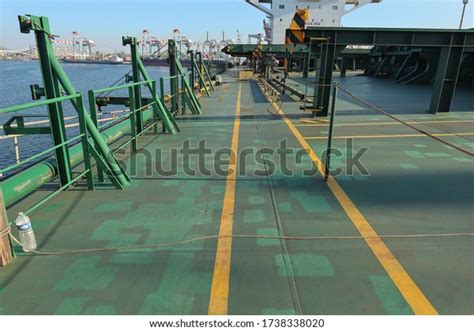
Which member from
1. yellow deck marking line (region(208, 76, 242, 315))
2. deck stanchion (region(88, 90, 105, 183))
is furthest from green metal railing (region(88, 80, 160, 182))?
yellow deck marking line (region(208, 76, 242, 315))

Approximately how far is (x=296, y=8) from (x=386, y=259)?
195 ft

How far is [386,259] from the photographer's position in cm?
305

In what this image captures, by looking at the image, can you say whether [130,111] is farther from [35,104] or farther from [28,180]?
[35,104]

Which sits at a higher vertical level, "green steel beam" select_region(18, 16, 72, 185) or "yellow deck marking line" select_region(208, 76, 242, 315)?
"green steel beam" select_region(18, 16, 72, 185)

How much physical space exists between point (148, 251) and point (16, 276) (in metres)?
1.10

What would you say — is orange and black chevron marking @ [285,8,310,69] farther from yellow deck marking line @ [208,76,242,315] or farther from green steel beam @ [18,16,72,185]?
green steel beam @ [18,16,72,185]

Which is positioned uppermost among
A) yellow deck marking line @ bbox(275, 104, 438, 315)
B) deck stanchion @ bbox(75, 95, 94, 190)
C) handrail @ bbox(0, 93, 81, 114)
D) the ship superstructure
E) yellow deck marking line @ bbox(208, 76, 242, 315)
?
the ship superstructure

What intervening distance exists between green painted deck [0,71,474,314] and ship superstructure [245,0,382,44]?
188 feet

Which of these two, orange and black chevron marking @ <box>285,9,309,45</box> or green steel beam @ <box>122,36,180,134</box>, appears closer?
green steel beam @ <box>122,36,180,134</box>

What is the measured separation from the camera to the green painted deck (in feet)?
8.30

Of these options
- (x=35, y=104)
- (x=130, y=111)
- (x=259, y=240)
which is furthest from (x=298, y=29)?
(x=35, y=104)

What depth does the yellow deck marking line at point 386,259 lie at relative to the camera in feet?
8.19
